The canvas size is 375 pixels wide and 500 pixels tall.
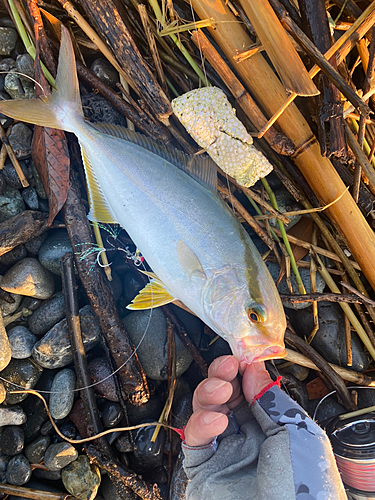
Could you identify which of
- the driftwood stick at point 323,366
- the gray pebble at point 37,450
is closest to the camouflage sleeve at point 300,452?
the driftwood stick at point 323,366

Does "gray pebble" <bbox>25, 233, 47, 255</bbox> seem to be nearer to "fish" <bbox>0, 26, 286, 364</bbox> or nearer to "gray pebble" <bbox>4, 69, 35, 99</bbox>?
"fish" <bbox>0, 26, 286, 364</bbox>

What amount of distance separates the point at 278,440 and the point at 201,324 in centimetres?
151

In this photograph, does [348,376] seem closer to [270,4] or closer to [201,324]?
[201,324]

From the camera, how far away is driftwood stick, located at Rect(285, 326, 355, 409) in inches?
112

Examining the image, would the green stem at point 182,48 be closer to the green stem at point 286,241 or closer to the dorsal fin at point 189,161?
the dorsal fin at point 189,161

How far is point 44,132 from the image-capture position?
2688 millimetres

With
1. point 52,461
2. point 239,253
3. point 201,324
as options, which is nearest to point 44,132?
point 239,253

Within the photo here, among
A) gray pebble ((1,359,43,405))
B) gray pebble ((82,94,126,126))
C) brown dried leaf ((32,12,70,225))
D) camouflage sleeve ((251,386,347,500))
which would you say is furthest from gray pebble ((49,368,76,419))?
gray pebble ((82,94,126,126))

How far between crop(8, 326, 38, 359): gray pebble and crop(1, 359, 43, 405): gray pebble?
81 millimetres

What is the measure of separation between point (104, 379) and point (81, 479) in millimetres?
834

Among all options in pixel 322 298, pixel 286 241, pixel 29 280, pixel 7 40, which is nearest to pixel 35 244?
pixel 29 280

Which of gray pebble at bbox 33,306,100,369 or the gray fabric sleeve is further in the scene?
gray pebble at bbox 33,306,100,369

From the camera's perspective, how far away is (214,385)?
1.94 meters

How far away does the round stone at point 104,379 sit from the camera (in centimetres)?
285
